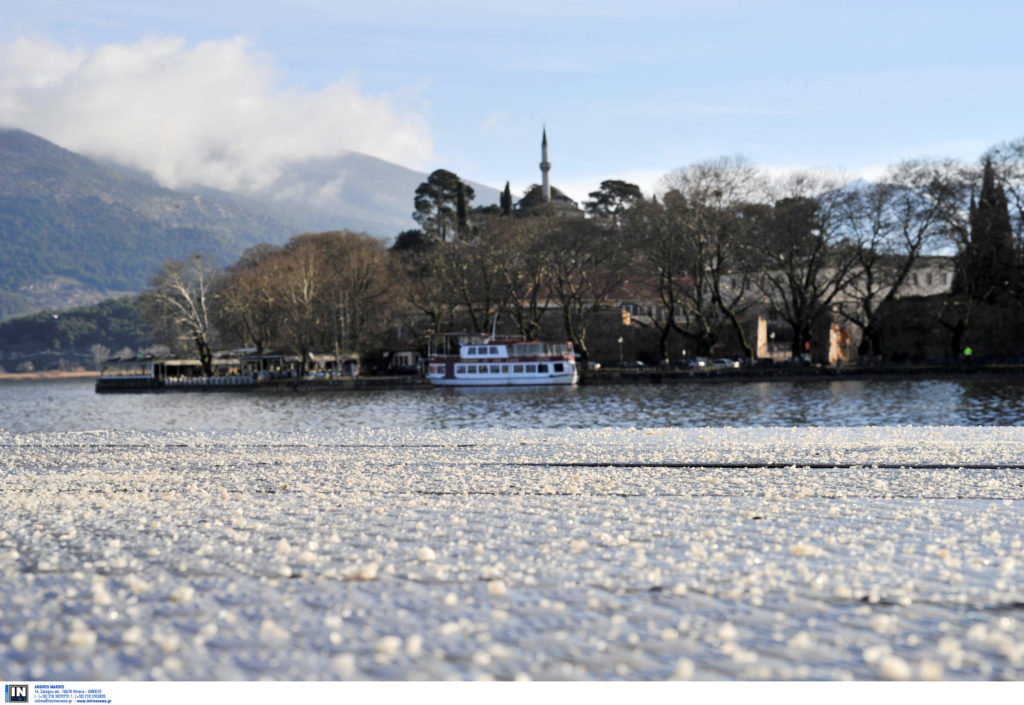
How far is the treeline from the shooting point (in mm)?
61375

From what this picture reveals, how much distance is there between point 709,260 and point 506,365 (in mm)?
16398

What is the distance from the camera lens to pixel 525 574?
23.6 feet

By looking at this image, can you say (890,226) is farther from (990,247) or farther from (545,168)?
(545,168)

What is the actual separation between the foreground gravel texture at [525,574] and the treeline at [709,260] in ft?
164

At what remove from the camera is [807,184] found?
211 feet

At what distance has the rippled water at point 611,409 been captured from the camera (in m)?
30.9

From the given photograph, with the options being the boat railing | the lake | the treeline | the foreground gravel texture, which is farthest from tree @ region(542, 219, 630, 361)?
the foreground gravel texture

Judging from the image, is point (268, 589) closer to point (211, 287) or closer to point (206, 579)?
point (206, 579)

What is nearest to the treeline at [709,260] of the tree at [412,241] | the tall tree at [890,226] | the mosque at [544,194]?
the tall tree at [890,226]

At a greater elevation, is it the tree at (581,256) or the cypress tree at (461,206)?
the cypress tree at (461,206)

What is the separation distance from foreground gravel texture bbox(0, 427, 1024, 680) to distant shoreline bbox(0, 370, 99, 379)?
16168 centimetres

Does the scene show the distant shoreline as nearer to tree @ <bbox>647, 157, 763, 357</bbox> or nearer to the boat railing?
the boat railing

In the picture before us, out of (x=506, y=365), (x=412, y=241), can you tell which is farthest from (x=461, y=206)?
(x=506, y=365)

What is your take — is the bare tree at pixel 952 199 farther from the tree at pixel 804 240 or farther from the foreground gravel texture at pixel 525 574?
the foreground gravel texture at pixel 525 574
